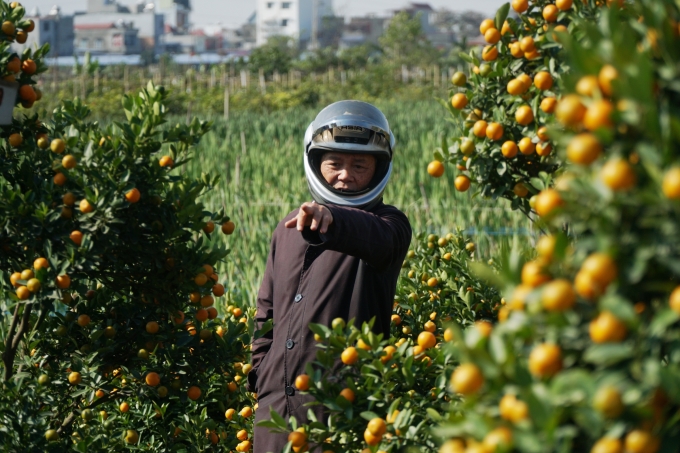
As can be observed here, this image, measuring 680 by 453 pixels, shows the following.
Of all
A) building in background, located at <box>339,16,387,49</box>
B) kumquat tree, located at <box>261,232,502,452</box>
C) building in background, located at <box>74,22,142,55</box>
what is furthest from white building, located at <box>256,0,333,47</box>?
kumquat tree, located at <box>261,232,502,452</box>

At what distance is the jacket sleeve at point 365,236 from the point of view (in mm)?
2041

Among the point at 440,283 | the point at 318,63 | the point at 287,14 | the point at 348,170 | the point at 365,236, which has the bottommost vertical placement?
the point at 318,63

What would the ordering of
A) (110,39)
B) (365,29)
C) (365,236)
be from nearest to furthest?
(365,236) → (110,39) → (365,29)

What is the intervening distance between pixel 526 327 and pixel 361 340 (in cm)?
73

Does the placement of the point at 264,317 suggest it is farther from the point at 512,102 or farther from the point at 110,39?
the point at 110,39

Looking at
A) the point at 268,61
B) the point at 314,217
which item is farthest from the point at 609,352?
the point at 268,61

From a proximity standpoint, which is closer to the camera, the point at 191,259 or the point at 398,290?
the point at 191,259

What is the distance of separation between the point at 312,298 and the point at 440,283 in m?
0.77

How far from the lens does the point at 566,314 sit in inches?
Answer: 38.1

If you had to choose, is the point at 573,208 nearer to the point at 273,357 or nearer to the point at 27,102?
the point at 273,357

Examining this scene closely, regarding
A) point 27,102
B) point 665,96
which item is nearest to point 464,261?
point 27,102

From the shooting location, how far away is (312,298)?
2.30 metres

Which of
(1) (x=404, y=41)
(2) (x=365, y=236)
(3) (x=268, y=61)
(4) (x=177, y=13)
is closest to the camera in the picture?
(2) (x=365, y=236)

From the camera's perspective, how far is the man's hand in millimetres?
1973
